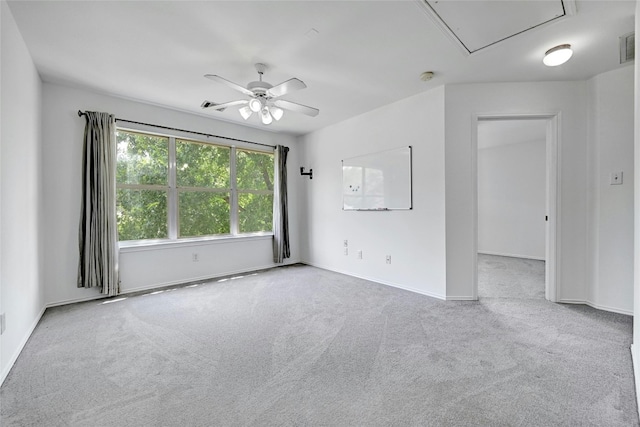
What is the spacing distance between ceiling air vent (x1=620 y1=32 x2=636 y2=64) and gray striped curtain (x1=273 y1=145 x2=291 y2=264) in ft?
13.7

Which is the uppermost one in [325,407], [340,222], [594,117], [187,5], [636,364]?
[187,5]

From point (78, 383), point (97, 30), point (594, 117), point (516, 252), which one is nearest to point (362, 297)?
point (78, 383)

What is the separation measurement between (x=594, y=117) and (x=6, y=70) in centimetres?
515

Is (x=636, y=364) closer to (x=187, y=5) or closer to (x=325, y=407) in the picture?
(x=325, y=407)

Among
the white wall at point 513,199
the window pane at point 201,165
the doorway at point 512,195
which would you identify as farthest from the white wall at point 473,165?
the window pane at point 201,165

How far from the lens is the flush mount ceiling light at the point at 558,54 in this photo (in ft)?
7.64

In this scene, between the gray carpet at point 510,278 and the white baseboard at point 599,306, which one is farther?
the gray carpet at point 510,278

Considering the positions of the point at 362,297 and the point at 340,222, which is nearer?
the point at 362,297

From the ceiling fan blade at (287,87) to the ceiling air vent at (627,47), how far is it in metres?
2.64

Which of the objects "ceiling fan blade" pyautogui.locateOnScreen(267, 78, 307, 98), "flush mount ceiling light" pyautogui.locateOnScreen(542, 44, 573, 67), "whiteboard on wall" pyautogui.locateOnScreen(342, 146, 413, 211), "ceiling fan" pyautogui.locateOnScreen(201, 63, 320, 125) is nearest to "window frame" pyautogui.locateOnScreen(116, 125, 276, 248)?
"ceiling fan" pyautogui.locateOnScreen(201, 63, 320, 125)

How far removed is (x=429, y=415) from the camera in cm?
143

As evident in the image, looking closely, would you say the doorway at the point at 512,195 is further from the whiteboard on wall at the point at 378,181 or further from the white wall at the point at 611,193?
the whiteboard on wall at the point at 378,181

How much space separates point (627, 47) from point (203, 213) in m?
5.02

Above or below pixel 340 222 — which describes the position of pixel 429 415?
below
